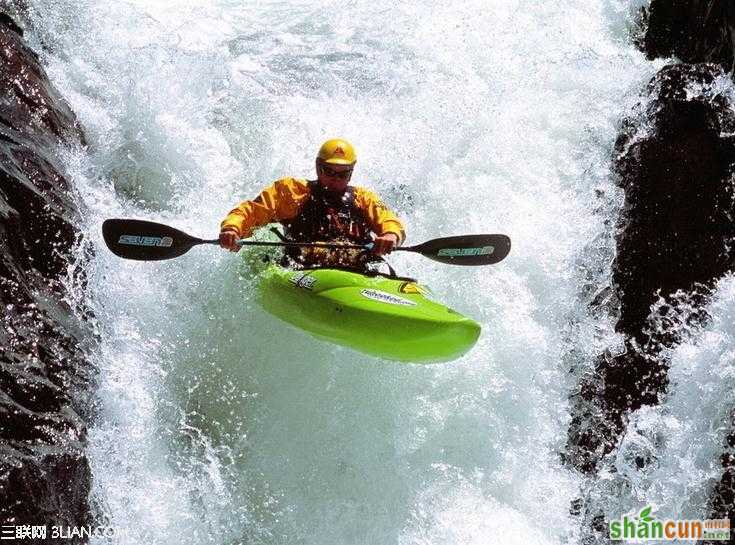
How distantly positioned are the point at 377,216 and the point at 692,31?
4.28 m

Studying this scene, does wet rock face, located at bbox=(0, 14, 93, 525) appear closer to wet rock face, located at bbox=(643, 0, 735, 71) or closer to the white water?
the white water

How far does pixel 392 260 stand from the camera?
228 inches

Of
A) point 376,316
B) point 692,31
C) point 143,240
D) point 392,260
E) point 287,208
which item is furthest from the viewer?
point 692,31

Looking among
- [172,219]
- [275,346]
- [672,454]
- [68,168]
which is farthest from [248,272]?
[672,454]

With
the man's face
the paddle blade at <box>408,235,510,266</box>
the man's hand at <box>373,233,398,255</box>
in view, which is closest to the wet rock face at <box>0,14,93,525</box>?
the man's face

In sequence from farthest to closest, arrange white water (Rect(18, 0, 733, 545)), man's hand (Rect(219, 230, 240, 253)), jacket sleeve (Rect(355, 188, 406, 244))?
jacket sleeve (Rect(355, 188, 406, 244))
man's hand (Rect(219, 230, 240, 253))
white water (Rect(18, 0, 733, 545))

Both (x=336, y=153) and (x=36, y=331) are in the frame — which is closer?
(x=36, y=331)

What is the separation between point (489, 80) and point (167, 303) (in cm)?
415

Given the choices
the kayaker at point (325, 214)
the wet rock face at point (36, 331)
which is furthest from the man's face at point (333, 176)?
the wet rock face at point (36, 331)

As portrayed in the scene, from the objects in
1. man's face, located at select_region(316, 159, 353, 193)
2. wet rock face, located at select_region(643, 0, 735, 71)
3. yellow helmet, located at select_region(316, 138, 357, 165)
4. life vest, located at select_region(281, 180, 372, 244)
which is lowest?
life vest, located at select_region(281, 180, 372, 244)

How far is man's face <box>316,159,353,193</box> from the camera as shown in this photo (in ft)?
16.4

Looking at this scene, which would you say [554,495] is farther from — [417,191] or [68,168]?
[68,168]

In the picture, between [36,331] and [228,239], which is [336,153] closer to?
[228,239]

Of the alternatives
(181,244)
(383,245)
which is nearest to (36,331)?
(181,244)
